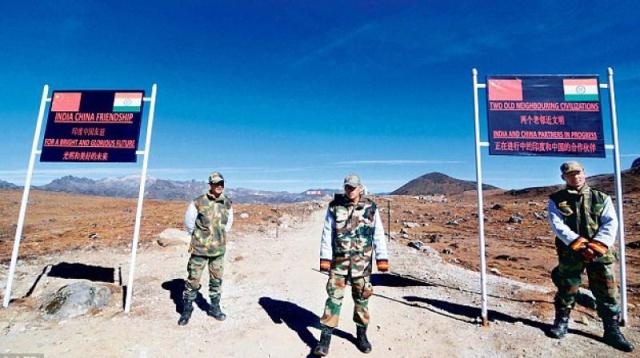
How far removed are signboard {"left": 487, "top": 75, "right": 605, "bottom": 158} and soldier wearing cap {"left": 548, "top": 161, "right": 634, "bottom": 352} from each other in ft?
3.71

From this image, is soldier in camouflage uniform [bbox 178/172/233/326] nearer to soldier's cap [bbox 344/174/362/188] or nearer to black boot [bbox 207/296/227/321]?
black boot [bbox 207/296/227/321]

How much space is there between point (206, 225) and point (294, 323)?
249cm

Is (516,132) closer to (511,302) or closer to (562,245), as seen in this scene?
(562,245)

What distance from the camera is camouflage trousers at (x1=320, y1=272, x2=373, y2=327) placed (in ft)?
16.3

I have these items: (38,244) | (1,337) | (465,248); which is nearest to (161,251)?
(38,244)

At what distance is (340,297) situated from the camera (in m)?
5.00

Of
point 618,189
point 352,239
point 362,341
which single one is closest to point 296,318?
point 362,341

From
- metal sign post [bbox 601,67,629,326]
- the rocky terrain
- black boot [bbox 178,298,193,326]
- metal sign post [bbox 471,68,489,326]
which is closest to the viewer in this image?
the rocky terrain

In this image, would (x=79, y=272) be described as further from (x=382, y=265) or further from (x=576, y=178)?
(x=576, y=178)

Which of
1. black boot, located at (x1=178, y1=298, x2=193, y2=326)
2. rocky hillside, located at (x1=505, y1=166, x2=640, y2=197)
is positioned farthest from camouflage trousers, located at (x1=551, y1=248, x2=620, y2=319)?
rocky hillside, located at (x1=505, y1=166, x2=640, y2=197)

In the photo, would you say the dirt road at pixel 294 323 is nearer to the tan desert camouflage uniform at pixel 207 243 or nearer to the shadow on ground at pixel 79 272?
the shadow on ground at pixel 79 272

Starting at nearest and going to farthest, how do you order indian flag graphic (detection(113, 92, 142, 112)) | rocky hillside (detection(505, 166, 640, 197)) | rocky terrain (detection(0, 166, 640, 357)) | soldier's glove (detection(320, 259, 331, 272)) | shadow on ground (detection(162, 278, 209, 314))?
soldier's glove (detection(320, 259, 331, 272)) → rocky terrain (detection(0, 166, 640, 357)) → shadow on ground (detection(162, 278, 209, 314)) → indian flag graphic (detection(113, 92, 142, 112)) → rocky hillside (detection(505, 166, 640, 197))

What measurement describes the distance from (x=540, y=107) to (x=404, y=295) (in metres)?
4.90

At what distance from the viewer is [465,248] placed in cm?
1636
